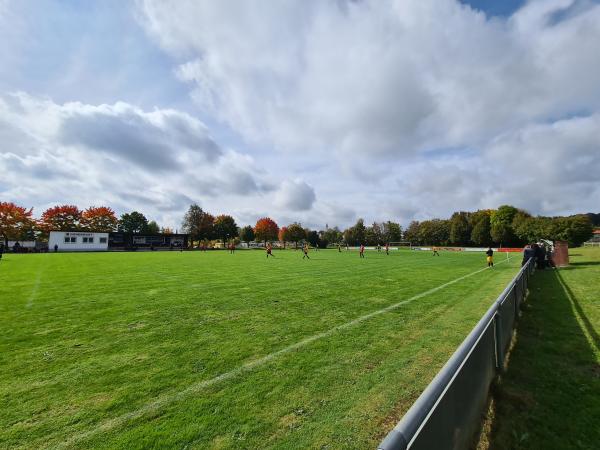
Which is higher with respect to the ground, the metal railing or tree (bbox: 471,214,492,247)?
tree (bbox: 471,214,492,247)

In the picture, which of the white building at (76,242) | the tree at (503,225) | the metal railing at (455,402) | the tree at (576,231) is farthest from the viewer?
the tree at (503,225)

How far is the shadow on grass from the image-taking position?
10.7ft

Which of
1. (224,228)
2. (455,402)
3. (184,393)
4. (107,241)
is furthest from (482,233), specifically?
(184,393)

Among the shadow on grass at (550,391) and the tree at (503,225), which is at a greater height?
the tree at (503,225)

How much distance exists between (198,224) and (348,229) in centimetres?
5639

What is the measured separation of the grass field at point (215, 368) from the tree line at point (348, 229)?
158ft

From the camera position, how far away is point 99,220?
94750 millimetres

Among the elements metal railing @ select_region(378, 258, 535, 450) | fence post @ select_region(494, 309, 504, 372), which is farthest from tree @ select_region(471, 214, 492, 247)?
metal railing @ select_region(378, 258, 535, 450)

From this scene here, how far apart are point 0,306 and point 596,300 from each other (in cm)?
1773

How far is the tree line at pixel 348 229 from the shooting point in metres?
61.4

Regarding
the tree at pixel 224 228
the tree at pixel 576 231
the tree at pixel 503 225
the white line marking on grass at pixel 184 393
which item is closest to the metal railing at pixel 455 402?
the white line marking on grass at pixel 184 393

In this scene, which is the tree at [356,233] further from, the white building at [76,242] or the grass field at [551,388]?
the grass field at [551,388]

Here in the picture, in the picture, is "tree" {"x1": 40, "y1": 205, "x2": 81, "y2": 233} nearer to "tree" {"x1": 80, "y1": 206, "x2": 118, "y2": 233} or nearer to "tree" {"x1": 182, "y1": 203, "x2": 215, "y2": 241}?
"tree" {"x1": 80, "y1": 206, "x2": 118, "y2": 233}

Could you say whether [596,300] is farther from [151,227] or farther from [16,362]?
[151,227]
